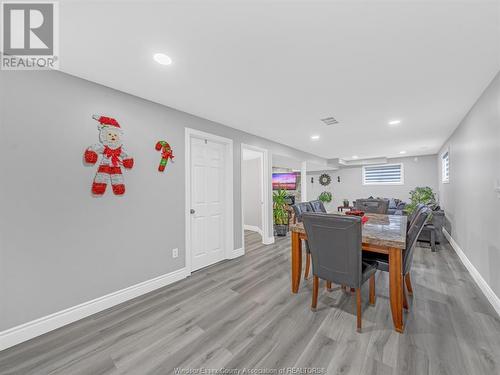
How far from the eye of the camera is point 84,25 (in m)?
1.44

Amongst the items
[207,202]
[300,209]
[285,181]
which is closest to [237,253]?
[207,202]

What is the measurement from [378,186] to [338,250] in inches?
307

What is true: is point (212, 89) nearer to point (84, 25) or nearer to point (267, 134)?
point (84, 25)

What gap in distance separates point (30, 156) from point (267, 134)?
348cm

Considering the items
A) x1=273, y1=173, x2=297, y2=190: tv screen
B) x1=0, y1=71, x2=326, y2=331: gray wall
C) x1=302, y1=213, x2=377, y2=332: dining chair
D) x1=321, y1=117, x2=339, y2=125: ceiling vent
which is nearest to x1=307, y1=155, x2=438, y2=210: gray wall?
x1=273, y1=173, x2=297, y2=190: tv screen

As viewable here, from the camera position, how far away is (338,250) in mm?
1900

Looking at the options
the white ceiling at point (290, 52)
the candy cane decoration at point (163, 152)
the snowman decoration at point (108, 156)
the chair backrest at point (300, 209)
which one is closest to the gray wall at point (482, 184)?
the white ceiling at point (290, 52)

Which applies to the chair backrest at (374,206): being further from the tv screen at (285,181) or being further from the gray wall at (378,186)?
the tv screen at (285,181)

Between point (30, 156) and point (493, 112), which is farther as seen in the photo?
point (493, 112)

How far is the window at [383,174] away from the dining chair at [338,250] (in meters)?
7.35

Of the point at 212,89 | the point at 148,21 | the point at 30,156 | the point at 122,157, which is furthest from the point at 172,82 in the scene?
the point at 30,156

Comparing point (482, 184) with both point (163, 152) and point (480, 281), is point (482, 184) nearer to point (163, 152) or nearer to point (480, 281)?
point (480, 281)

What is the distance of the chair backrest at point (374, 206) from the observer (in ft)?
14.1

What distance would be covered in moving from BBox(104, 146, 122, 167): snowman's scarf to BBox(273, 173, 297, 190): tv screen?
7.61 meters
